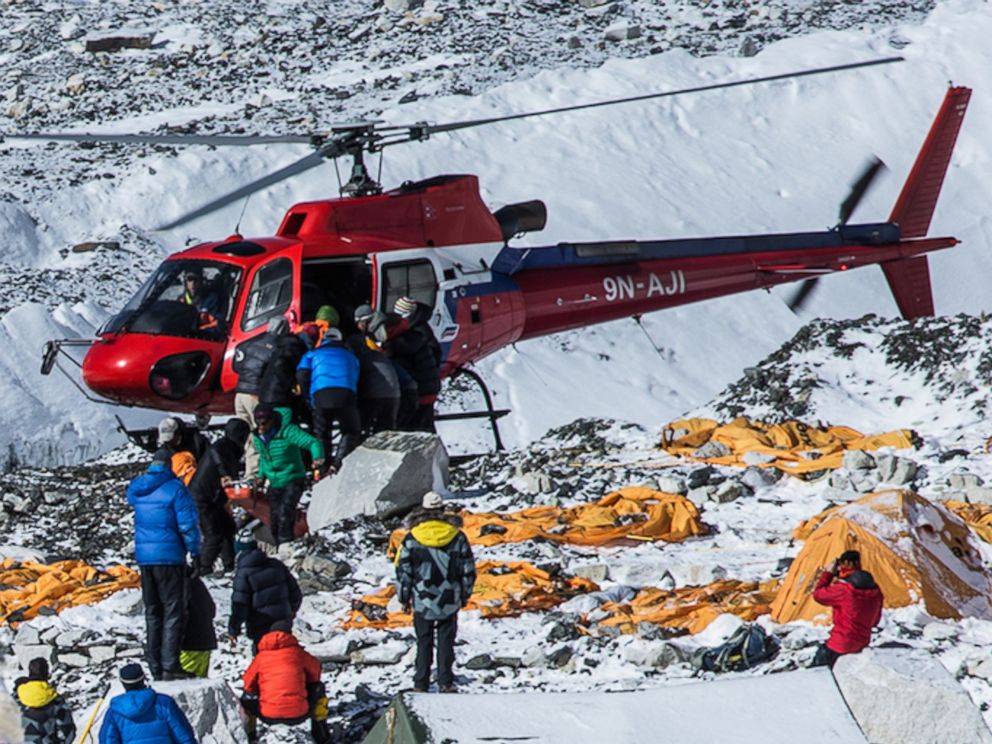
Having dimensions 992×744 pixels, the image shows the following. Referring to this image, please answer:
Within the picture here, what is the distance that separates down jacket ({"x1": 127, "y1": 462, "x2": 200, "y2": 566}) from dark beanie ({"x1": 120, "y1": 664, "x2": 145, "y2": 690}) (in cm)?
184

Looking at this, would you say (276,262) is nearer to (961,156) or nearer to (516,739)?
(516,739)

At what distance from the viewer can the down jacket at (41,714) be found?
7.55 m

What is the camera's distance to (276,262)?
44.5 feet

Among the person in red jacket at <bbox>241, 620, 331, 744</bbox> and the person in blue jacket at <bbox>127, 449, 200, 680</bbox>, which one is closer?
the person in red jacket at <bbox>241, 620, 331, 744</bbox>

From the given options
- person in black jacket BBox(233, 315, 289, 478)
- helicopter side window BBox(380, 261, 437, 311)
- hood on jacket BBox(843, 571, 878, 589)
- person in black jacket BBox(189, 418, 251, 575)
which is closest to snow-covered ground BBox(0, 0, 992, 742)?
person in black jacket BBox(189, 418, 251, 575)

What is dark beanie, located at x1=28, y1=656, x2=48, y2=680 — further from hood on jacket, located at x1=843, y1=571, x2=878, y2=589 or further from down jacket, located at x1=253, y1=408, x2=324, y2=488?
down jacket, located at x1=253, y1=408, x2=324, y2=488

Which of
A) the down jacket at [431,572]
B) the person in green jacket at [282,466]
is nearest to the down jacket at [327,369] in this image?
the person in green jacket at [282,466]

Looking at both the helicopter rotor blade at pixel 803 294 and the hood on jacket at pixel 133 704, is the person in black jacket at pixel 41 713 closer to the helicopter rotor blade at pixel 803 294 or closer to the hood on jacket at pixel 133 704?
the hood on jacket at pixel 133 704

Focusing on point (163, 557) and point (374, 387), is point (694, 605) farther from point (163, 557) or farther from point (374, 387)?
point (374, 387)

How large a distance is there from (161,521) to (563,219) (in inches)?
649

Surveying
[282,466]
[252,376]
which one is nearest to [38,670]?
[282,466]

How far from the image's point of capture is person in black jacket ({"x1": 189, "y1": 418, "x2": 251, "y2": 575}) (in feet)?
36.0

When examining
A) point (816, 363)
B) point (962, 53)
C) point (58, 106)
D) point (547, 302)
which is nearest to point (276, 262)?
point (547, 302)

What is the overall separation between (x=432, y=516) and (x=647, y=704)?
A: 2376 mm
